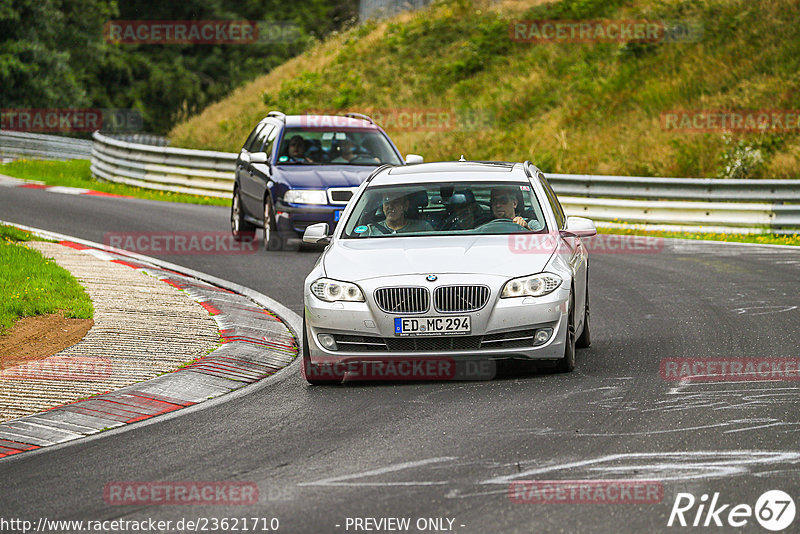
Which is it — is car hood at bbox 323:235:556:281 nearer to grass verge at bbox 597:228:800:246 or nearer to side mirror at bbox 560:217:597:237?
side mirror at bbox 560:217:597:237

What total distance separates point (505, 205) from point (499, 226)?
0.27 metres

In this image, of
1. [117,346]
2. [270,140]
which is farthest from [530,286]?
[270,140]

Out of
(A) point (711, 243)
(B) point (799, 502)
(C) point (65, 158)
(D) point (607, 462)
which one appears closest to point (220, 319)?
(D) point (607, 462)

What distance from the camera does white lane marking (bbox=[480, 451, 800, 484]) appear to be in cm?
638

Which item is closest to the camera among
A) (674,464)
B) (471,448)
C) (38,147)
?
(674,464)

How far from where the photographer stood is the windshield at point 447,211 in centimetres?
1010

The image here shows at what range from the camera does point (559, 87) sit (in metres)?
33.9

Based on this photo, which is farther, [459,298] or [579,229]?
[579,229]

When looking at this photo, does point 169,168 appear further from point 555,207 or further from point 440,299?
point 440,299

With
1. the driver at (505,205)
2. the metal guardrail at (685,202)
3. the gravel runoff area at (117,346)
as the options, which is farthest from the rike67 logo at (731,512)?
the metal guardrail at (685,202)

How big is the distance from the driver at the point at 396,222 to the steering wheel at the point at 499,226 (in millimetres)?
419

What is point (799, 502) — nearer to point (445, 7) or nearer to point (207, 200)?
point (207, 200)

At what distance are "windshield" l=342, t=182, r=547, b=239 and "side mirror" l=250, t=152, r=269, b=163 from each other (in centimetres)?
738

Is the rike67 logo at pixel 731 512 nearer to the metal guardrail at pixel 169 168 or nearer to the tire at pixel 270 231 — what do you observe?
the tire at pixel 270 231
